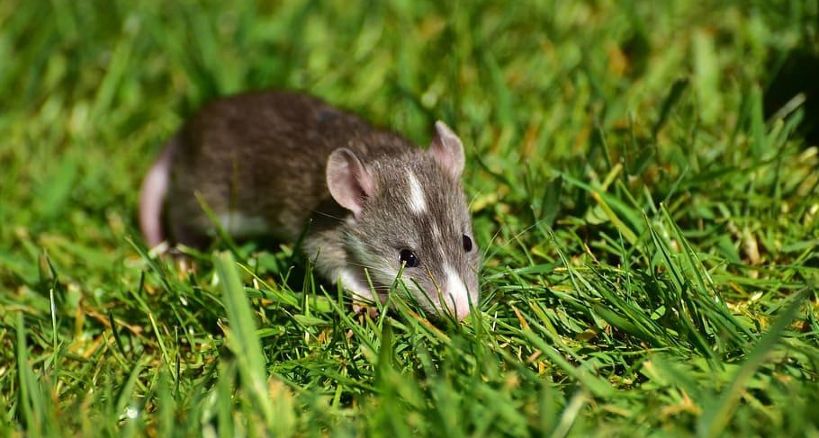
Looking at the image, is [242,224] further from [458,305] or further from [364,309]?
[458,305]

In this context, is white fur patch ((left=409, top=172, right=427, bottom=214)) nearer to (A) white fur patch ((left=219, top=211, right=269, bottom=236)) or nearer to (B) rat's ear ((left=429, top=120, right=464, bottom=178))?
(B) rat's ear ((left=429, top=120, right=464, bottom=178))

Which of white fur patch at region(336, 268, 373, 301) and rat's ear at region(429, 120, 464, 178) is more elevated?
rat's ear at region(429, 120, 464, 178)

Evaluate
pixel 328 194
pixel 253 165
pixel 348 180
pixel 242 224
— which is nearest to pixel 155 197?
pixel 242 224

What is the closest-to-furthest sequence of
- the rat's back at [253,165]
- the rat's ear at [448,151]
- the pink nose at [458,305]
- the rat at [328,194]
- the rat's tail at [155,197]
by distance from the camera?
the pink nose at [458,305] → the rat at [328,194] → the rat's ear at [448,151] → the rat's back at [253,165] → the rat's tail at [155,197]

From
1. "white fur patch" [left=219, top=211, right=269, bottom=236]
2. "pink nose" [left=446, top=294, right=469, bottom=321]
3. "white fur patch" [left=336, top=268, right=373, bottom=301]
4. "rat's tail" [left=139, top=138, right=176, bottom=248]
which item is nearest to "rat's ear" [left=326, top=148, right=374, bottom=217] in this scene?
"white fur patch" [left=336, top=268, right=373, bottom=301]

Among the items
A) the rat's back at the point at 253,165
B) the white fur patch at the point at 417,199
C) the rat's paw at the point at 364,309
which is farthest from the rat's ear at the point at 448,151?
the rat's paw at the point at 364,309

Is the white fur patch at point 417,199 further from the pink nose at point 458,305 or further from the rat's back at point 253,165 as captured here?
the pink nose at point 458,305
